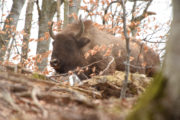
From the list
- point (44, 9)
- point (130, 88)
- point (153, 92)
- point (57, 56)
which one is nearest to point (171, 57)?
point (153, 92)

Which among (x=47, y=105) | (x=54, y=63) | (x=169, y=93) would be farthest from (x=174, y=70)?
(x=54, y=63)

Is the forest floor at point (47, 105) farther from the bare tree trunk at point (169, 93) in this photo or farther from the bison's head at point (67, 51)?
the bison's head at point (67, 51)

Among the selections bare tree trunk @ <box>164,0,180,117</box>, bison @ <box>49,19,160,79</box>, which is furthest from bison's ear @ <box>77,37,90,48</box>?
bare tree trunk @ <box>164,0,180,117</box>

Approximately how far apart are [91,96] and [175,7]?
340 centimetres

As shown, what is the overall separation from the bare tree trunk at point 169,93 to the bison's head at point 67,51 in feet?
24.7

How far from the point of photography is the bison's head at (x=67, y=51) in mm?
9716

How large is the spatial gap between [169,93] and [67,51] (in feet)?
26.1

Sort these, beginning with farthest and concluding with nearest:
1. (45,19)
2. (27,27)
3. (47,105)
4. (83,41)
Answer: (45,19) < (27,27) < (83,41) < (47,105)

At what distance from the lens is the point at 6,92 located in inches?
129

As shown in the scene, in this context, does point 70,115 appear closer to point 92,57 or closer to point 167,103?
point 167,103

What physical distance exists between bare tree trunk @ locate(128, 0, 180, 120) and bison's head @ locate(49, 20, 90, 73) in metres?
7.51

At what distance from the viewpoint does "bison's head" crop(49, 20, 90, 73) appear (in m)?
9.72

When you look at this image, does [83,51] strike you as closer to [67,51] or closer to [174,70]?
[67,51]

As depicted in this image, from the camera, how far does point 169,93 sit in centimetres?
215
